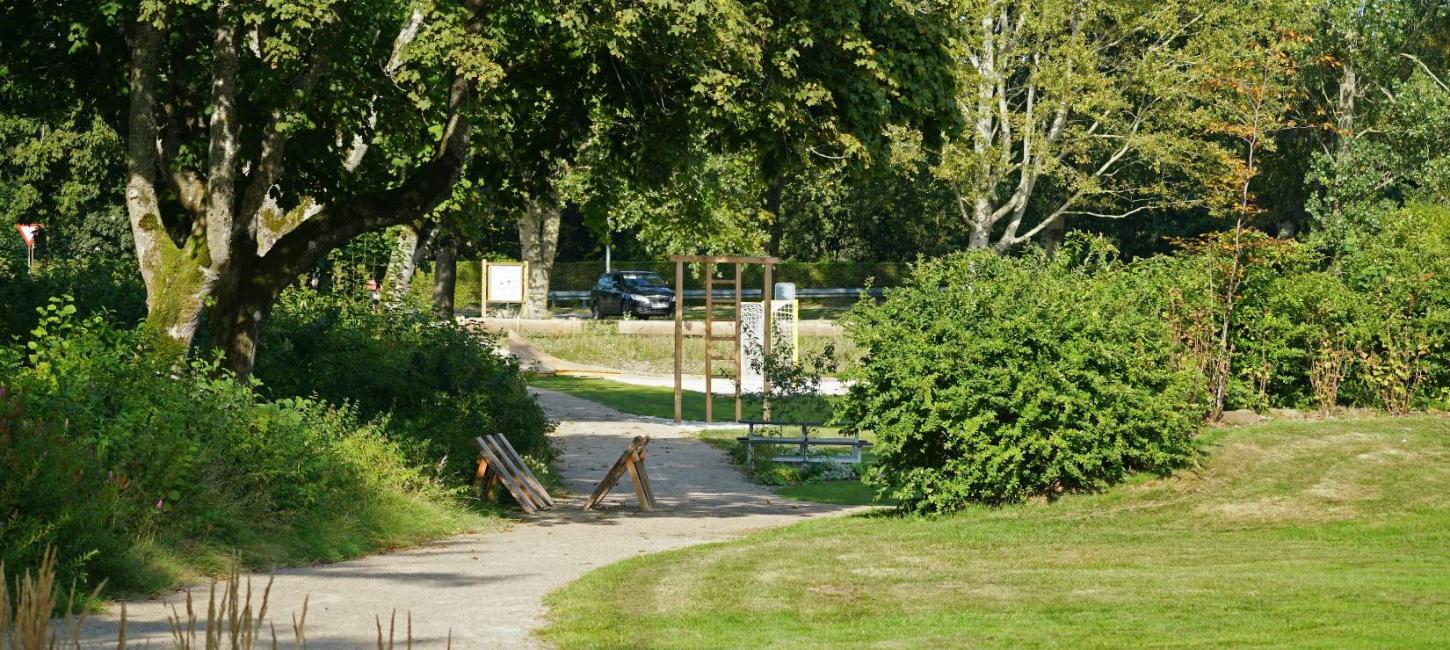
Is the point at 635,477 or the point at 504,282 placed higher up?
the point at 504,282

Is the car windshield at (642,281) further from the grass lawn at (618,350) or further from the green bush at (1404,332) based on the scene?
the green bush at (1404,332)

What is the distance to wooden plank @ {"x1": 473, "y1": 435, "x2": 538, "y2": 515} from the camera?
16953 mm

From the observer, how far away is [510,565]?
41.5 ft

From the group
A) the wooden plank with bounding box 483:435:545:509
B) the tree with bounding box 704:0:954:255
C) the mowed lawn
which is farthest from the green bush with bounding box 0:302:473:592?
the tree with bounding box 704:0:954:255

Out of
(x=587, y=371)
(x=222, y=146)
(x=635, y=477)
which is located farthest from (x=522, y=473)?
(x=587, y=371)

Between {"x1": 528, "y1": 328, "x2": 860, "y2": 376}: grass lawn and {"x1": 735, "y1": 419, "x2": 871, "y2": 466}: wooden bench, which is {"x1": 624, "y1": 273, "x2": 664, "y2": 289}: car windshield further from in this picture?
{"x1": 735, "y1": 419, "x2": 871, "y2": 466}: wooden bench

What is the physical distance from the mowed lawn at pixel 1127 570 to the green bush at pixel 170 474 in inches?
108

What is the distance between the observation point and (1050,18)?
36.8 meters

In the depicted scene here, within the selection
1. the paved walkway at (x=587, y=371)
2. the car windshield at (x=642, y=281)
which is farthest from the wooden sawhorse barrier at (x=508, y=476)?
the car windshield at (x=642, y=281)

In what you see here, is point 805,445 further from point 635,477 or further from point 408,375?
point 408,375

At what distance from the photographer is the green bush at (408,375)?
1808cm

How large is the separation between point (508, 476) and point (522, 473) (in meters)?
0.48

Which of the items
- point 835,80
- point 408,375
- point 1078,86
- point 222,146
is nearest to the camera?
point 222,146

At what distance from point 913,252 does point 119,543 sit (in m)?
59.5
